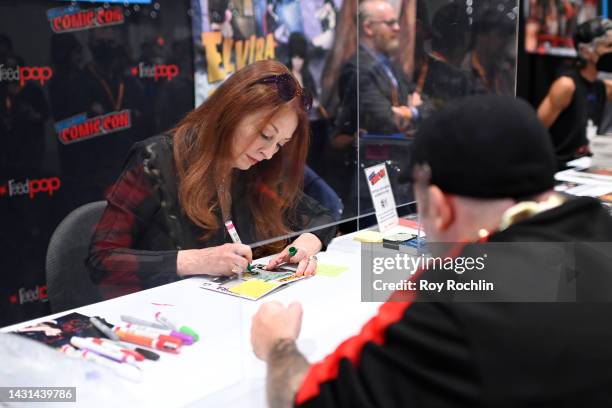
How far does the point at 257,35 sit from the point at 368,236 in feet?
3.90

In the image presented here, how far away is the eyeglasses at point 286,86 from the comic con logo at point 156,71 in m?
1.05

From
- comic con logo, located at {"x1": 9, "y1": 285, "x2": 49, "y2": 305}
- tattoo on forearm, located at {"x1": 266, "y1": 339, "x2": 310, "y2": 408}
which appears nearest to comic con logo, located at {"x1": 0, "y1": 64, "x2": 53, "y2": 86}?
comic con logo, located at {"x1": 9, "y1": 285, "x2": 49, "y2": 305}

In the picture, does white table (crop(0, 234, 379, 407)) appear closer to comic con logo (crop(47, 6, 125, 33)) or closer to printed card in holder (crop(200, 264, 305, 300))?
printed card in holder (crop(200, 264, 305, 300))

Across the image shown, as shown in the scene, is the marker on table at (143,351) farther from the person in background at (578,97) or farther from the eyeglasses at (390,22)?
the person in background at (578,97)

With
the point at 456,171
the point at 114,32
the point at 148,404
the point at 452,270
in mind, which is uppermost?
the point at 114,32

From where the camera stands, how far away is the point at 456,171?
803mm

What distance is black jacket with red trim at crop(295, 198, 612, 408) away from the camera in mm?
729

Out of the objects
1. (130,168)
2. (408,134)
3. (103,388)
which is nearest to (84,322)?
(103,388)

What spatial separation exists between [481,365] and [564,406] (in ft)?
0.45

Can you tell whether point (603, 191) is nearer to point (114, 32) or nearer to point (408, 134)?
point (408, 134)

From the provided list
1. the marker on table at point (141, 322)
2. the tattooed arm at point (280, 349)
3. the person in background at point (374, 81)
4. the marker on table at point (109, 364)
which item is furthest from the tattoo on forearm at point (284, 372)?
the person in background at point (374, 81)

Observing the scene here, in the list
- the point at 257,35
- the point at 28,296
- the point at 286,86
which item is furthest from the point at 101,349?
the point at 257,35

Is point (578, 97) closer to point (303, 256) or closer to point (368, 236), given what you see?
point (368, 236)

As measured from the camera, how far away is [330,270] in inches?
70.0
